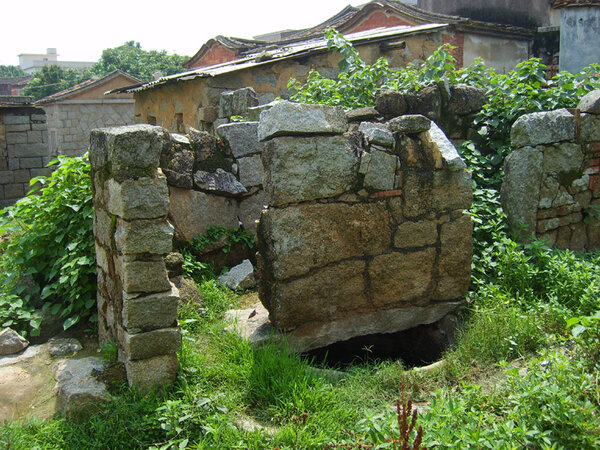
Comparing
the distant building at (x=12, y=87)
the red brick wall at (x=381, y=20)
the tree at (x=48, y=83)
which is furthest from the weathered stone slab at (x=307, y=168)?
the distant building at (x=12, y=87)

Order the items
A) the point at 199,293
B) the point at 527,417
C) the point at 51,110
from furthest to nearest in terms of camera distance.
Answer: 1. the point at 51,110
2. the point at 199,293
3. the point at 527,417

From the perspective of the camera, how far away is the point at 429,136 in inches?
161

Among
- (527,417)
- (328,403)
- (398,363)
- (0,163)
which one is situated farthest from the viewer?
(0,163)

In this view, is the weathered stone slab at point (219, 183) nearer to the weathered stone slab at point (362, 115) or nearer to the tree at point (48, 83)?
the weathered stone slab at point (362, 115)

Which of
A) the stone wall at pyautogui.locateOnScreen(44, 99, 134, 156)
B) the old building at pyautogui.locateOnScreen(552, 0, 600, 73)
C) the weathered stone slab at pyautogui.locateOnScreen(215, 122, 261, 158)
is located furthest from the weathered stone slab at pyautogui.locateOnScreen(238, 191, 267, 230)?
the stone wall at pyautogui.locateOnScreen(44, 99, 134, 156)

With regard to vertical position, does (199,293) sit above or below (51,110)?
below

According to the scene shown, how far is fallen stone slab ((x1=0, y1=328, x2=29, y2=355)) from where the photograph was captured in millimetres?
4039

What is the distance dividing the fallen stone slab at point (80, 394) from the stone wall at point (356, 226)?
120 cm

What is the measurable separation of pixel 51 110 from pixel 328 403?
54.9ft

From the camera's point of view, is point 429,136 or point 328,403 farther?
point 429,136

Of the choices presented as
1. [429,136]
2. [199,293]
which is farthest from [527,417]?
[199,293]

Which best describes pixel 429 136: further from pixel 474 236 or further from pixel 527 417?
pixel 527 417

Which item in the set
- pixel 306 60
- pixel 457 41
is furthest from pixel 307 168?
pixel 457 41

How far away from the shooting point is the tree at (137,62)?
2830 cm
